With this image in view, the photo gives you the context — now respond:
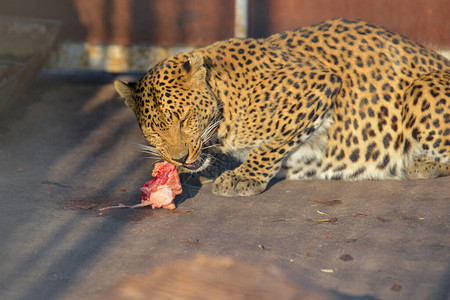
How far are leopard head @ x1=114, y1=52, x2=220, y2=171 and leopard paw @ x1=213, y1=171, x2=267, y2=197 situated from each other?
15.5 inches

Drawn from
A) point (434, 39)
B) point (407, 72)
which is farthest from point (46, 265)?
point (434, 39)

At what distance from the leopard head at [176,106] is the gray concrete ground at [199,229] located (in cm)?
47

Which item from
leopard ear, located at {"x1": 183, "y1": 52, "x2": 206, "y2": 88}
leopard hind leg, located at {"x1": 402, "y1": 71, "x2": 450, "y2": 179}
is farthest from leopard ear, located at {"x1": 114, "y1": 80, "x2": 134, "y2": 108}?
leopard hind leg, located at {"x1": 402, "y1": 71, "x2": 450, "y2": 179}

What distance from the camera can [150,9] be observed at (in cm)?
888

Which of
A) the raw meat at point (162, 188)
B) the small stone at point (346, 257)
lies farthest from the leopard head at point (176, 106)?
the small stone at point (346, 257)

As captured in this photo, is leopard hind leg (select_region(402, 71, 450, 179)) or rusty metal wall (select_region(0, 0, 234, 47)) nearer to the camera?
leopard hind leg (select_region(402, 71, 450, 179))

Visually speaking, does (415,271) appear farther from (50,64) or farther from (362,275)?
(50,64)

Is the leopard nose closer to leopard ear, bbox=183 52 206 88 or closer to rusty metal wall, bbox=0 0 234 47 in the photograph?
leopard ear, bbox=183 52 206 88

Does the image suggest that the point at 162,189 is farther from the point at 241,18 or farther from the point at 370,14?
the point at 370,14

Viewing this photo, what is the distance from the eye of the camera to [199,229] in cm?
495

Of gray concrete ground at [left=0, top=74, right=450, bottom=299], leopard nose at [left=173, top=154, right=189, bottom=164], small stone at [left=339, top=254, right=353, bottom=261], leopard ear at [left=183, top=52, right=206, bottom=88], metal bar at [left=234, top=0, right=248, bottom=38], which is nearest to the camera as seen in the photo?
gray concrete ground at [left=0, top=74, right=450, bottom=299]

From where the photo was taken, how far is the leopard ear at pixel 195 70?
533 centimetres

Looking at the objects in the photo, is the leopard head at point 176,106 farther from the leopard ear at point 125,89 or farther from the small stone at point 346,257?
the small stone at point 346,257

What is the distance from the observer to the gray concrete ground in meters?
4.04
